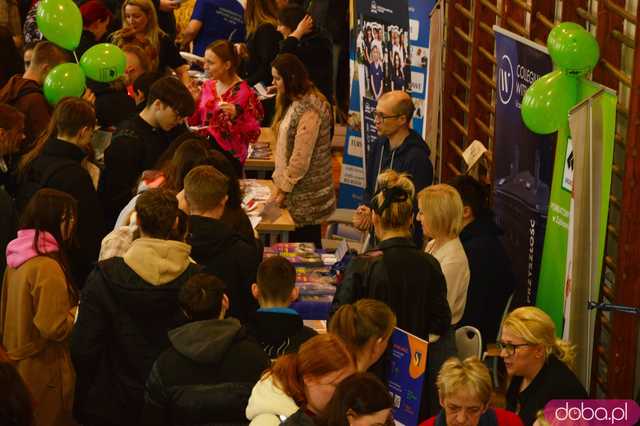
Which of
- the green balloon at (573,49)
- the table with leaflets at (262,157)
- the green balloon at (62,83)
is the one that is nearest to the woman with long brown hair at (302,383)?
the green balloon at (573,49)

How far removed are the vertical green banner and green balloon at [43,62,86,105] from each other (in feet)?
10.2

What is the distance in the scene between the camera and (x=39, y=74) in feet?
25.6

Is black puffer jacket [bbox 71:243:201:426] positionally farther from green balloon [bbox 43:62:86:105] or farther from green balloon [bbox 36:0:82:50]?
green balloon [bbox 36:0:82:50]

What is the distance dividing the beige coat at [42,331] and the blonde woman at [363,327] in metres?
1.29

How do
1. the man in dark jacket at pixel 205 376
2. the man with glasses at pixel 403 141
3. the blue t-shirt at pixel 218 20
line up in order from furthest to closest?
the blue t-shirt at pixel 218 20 → the man with glasses at pixel 403 141 → the man in dark jacket at pixel 205 376

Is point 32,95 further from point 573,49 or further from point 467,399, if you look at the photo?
point 467,399

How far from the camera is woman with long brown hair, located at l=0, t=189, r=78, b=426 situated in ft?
17.4

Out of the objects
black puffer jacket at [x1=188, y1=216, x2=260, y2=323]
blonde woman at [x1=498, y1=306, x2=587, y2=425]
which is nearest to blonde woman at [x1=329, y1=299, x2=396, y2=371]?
blonde woman at [x1=498, y1=306, x2=587, y2=425]

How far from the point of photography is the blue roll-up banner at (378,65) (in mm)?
8648

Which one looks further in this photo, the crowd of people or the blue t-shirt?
the blue t-shirt

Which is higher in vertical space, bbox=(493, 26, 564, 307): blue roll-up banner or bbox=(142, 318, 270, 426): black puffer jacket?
bbox=(493, 26, 564, 307): blue roll-up banner

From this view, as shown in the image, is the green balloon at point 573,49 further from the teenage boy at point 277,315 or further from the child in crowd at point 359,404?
the child in crowd at point 359,404

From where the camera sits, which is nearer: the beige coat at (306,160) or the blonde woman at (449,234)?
the blonde woman at (449,234)

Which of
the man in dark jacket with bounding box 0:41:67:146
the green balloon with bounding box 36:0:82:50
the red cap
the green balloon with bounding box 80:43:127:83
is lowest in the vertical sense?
the man in dark jacket with bounding box 0:41:67:146
